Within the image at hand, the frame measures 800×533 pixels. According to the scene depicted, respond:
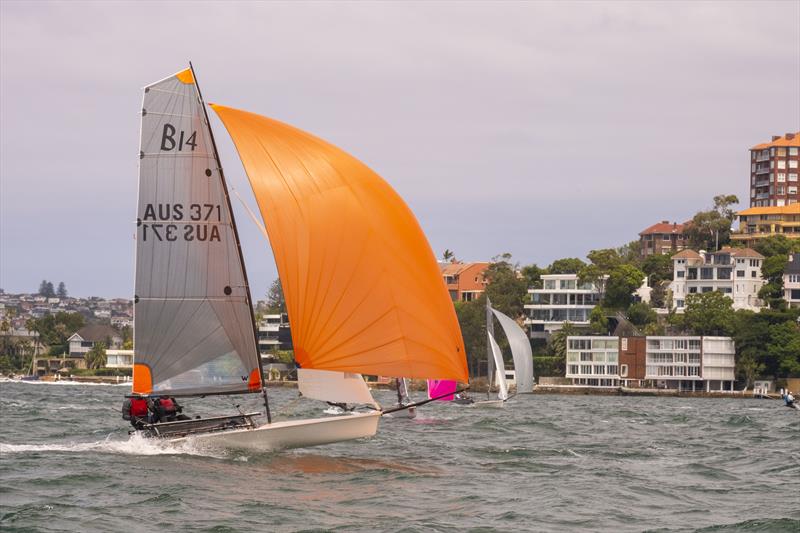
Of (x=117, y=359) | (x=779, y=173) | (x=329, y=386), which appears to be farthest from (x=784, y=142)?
(x=329, y=386)

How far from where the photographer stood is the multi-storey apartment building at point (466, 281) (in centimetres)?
15050

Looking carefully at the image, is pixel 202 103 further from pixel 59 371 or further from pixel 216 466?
pixel 59 371

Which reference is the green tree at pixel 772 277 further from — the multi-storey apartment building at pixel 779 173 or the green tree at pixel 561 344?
the multi-storey apartment building at pixel 779 173

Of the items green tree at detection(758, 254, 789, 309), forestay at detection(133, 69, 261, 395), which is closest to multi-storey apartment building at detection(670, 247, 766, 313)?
green tree at detection(758, 254, 789, 309)

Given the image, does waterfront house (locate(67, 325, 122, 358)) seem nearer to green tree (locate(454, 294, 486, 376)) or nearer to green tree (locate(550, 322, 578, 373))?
green tree (locate(454, 294, 486, 376))

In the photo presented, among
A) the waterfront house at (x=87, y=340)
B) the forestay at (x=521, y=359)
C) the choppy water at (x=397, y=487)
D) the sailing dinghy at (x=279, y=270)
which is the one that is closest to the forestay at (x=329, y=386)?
the sailing dinghy at (x=279, y=270)

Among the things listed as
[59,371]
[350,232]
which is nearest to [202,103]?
[350,232]

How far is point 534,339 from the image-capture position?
132m

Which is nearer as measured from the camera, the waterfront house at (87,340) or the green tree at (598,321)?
the green tree at (598,321)

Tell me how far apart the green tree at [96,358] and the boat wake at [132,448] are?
134 m

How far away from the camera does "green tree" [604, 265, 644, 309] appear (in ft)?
419

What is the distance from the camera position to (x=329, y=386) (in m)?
25.4

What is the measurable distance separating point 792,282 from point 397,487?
11143 cm

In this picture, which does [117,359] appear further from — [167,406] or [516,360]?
[167,406]
